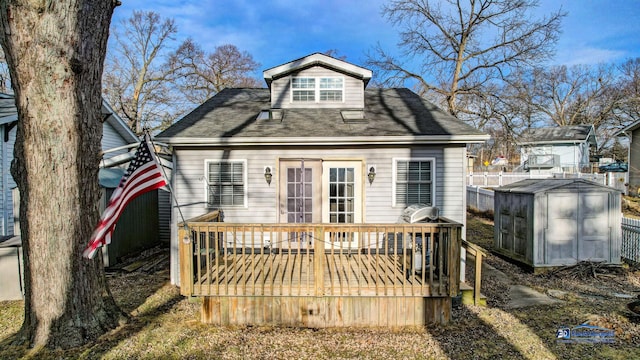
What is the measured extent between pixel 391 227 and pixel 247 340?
2.36 metres

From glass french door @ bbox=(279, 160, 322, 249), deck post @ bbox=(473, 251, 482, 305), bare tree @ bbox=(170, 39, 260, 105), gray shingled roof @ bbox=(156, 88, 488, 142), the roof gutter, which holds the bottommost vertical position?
deck post @ bbox=(473, 251, 482, 305)

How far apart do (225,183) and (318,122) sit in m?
2.33

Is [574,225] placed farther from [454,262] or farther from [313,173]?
[313,173]

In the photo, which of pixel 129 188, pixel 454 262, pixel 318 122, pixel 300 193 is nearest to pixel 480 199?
pixel 318 122

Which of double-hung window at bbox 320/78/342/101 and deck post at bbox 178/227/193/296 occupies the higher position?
double-hung window at bbox 320/78/342/101

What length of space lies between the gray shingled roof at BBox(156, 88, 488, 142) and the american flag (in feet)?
7.23

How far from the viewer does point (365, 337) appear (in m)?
4.27

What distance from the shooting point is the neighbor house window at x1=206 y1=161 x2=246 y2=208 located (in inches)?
262

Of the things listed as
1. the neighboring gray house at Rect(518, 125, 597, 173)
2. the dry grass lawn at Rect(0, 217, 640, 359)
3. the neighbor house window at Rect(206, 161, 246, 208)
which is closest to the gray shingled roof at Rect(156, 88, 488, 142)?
the neighbor house window at Rect(206, 161, 246, 208)

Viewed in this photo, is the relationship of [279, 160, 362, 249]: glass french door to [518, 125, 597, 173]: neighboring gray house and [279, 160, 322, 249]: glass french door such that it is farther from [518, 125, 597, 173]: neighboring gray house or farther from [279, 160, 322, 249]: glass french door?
[518, 125, 597, 173]: neighboring gray house

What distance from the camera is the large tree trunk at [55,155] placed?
3.74 m

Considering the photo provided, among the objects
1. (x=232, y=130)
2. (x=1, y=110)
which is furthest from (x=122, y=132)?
(x=232, y=130)

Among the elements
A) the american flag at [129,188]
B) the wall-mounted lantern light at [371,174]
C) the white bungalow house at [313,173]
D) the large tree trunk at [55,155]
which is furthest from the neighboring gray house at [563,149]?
the large tree trunk at [55,155]

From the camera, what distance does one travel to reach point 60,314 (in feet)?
12.9
